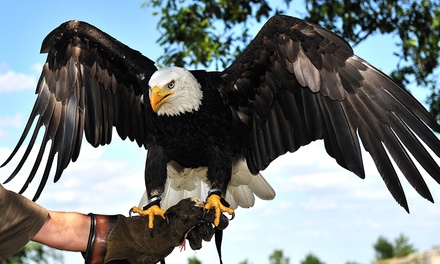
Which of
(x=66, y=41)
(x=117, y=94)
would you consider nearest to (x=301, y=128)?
(x=117, y=94)

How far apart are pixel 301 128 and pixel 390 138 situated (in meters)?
0.92

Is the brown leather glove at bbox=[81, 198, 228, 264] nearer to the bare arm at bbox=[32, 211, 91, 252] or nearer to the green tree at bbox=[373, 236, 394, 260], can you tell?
the bare arm at bbox=[32, 211, 91, 252]

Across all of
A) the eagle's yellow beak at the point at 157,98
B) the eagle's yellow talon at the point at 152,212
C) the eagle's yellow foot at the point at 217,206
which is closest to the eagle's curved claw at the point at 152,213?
the eagle's yellow talon at the point at 152,212

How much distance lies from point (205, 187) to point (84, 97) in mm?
1198

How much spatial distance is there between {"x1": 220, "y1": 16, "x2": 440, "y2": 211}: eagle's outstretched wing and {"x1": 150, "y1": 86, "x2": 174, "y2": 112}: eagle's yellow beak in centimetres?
52

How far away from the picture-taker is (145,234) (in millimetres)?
3727

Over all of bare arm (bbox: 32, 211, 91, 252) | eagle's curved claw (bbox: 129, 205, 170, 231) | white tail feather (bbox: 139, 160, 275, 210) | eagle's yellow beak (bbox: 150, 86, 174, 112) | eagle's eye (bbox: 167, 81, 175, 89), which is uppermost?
eagle's eye (bbox: 167, 81, 175, 89)

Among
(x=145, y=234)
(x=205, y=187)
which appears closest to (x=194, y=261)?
(x=205, y=187)

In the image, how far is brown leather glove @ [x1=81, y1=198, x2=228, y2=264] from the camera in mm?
3426

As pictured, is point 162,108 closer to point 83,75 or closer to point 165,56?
point 83,75

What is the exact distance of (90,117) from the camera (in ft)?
17.6

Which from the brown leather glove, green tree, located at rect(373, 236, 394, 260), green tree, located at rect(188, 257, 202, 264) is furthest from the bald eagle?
green tree, located at rect(373, 236, 394, 260)


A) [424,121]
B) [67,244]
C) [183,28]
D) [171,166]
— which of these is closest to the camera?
[67,244]

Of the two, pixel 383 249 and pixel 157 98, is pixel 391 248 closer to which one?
pixel 383 249
